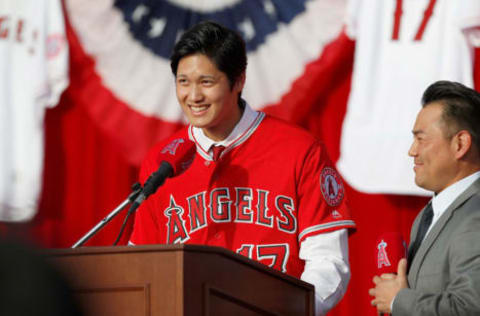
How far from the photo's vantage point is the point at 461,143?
1777 mm

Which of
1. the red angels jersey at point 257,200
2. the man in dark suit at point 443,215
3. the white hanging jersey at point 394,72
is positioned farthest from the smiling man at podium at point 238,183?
the white hanging jersey at point 394,72

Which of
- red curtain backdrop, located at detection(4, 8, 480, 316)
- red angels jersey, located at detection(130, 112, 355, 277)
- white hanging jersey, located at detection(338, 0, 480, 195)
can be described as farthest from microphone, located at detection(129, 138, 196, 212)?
red curtain backdrop, located at detection(4, 8, 480, 316)

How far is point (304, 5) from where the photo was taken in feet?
12.3

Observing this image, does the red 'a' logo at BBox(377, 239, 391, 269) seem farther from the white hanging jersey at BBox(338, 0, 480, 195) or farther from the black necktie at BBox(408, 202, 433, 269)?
the white hanging jersey at BBox(338, 0, 480, 195)

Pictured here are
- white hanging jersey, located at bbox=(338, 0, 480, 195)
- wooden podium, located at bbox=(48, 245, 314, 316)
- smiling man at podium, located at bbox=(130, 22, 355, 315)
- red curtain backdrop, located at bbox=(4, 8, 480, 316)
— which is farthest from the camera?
red curtain backdrop, located at bbox=(4, 8, 480, 316)

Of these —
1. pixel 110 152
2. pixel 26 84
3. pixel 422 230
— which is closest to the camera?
pixel 422 230

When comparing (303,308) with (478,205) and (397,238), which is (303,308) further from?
(478,205)

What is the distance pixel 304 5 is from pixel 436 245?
2277mm

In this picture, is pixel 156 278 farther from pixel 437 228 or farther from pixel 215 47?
pixel 215 47

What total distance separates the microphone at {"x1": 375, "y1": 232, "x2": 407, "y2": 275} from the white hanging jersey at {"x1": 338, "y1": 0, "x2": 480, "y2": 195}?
1672 millimetres

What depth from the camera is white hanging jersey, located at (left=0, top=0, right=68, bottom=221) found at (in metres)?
3.84

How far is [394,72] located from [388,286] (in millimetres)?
1948

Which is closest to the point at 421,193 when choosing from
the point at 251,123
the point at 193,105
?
the point at 251,123

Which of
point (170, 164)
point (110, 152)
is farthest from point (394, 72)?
point (170, 164)
